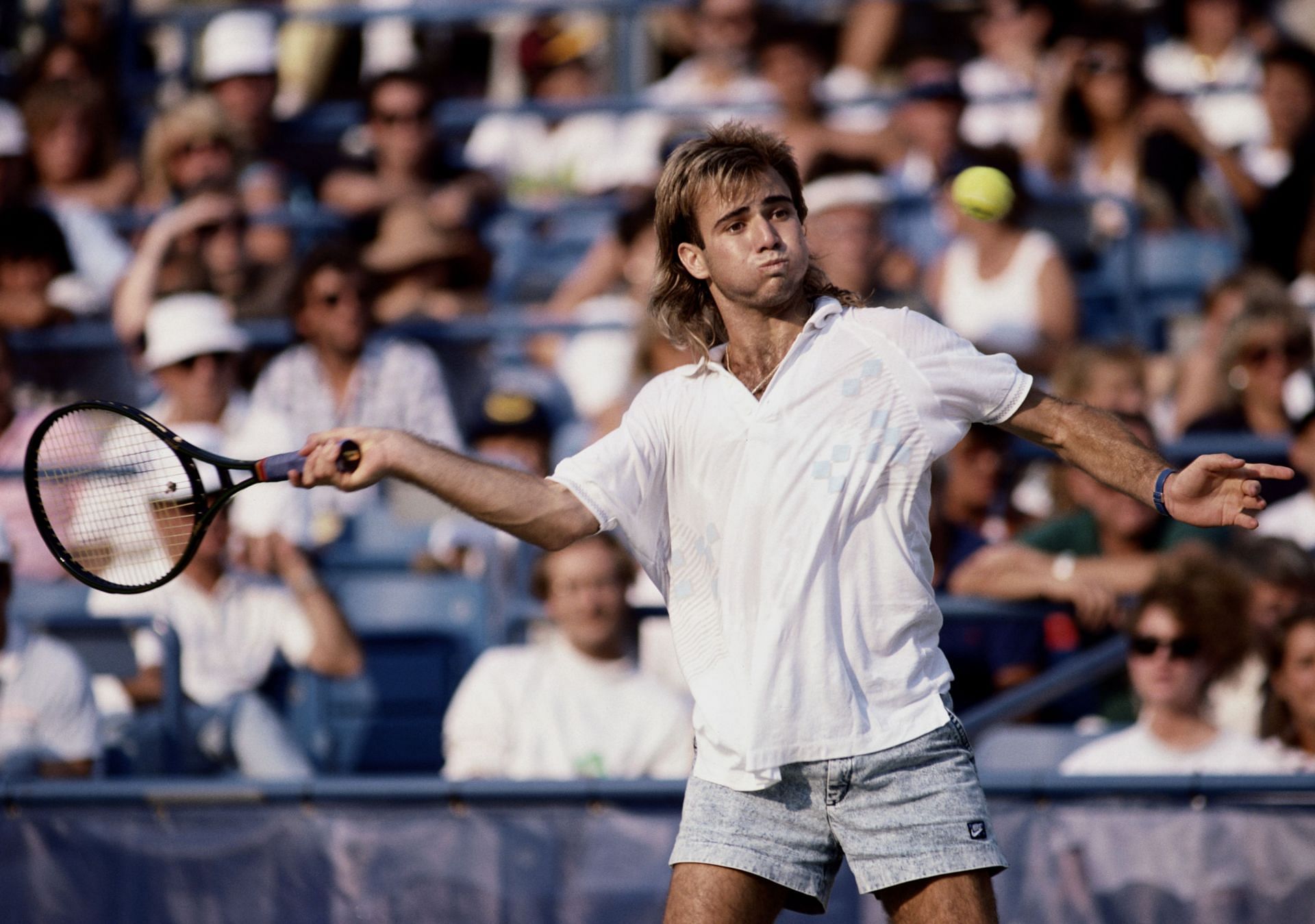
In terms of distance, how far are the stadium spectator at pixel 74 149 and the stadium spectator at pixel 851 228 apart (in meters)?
3.95

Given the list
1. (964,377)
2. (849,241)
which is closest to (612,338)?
(849,241)

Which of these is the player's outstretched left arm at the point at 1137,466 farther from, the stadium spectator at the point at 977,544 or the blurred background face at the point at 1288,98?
the blurred background face at the point at 1288,98

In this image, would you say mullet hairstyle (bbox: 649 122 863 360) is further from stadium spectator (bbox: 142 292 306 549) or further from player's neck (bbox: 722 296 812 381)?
stadium spectator (bbox: 142 292 306 549)

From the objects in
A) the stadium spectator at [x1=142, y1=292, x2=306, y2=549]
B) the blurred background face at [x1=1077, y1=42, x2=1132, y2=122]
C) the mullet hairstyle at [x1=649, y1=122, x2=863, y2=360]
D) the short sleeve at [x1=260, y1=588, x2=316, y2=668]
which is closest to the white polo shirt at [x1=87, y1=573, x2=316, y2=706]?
the short sleeve at [x1=260, y1=588, x2=316, y2=668]

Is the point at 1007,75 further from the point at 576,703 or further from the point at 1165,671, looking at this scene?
the point at 576,703

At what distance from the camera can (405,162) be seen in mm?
8984

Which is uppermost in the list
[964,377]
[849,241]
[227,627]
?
[849,241]

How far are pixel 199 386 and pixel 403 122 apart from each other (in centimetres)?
239

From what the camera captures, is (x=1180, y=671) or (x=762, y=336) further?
(x=1180, y=671)

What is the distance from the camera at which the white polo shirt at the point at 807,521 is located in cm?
325

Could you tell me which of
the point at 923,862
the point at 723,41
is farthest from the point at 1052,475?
the point at 723,41

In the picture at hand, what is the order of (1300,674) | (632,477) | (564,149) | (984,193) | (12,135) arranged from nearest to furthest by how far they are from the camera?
1. (632,477)
2. (1300,674)
3. (984,193)
4. (12,135)
5. (564,149)

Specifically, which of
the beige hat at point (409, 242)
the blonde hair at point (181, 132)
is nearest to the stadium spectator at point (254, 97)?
the blonde hair at point (181, 132)

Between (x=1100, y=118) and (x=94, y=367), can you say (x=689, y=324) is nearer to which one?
(x=94, y=367)
